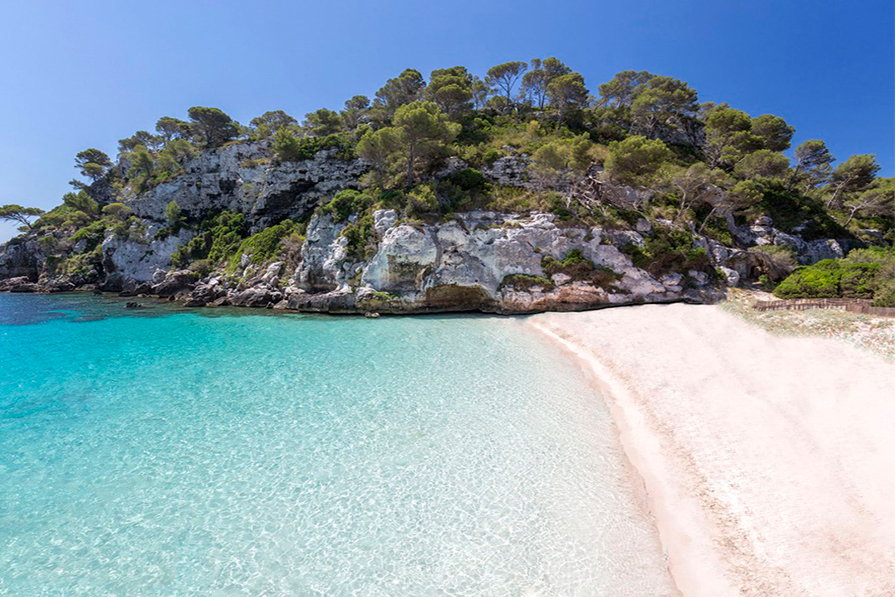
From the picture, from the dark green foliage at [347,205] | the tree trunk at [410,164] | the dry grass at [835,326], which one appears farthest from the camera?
the dark green foliage at [347,205]

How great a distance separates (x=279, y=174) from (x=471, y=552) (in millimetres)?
42966

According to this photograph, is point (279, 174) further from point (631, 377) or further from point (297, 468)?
point (631, 377)

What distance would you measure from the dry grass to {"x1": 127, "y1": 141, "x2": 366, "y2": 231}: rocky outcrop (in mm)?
37309

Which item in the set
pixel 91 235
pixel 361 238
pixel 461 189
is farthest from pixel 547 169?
pixel 91 235

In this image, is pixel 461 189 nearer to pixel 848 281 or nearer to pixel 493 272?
pixel 493 272

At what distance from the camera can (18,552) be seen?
19.2 feet

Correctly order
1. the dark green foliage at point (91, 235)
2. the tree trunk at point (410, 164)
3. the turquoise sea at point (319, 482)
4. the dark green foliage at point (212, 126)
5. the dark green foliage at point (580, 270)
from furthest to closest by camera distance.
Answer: the dark green foliage at point (212, 126) < the dark green foliage at point (91, 235) < the tree trunk at point (410, 164) < the dark green foliage at point (580, 270) < the turquoise sea at point (319, 482)

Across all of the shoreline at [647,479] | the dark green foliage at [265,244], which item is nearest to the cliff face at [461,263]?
the dark green foliage at [265,244]

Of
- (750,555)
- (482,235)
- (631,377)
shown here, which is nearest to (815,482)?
(750,555)

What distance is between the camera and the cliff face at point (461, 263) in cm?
2338

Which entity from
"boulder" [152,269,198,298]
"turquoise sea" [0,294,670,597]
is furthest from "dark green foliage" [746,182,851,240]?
"boulder" [152,269,198,298]

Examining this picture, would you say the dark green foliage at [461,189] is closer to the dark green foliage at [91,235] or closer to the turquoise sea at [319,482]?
the turquoise sea at [319,482]

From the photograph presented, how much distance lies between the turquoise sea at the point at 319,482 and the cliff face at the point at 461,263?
1042cm

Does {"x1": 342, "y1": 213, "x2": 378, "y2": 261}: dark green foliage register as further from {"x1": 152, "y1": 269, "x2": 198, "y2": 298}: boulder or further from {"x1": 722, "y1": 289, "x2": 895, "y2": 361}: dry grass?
{"x1": 722, "y1": 289, "x2": 895, "y2": 361}: dry grass
